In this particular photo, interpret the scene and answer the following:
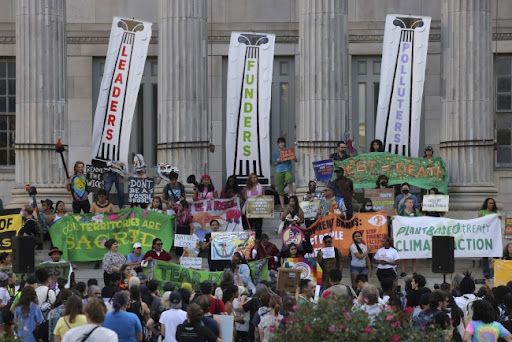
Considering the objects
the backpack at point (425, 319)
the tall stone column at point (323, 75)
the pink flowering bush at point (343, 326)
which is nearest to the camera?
the pink flowering bush at point (343, 326)

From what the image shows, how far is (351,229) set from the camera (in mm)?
30578

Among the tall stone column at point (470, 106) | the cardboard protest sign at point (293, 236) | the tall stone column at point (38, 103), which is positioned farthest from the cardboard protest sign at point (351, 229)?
the tall stone column at point (38, 103)

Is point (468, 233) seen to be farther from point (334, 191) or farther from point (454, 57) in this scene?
point (454, 57)

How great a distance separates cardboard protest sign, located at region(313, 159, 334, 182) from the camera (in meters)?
32.9

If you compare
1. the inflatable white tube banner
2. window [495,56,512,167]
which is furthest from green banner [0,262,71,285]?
window [495,56,512,167]

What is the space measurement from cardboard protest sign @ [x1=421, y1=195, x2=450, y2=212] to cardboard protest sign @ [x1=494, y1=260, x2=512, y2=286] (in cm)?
521

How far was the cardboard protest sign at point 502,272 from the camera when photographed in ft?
86.9

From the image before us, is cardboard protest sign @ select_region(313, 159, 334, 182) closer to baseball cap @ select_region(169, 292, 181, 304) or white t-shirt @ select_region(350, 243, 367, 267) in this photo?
white t-shirt @ select_region(350, 243, 367, 267)

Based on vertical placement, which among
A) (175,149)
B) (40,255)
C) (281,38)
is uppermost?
(281,38)

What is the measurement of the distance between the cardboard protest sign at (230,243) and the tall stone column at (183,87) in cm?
429

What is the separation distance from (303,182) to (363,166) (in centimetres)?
155

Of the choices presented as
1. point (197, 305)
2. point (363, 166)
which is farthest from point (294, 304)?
point (363, 166)

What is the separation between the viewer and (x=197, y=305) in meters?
18.7

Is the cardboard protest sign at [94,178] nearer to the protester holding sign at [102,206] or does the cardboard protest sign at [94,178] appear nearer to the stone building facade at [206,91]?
the protester holding sign at [102,206]
